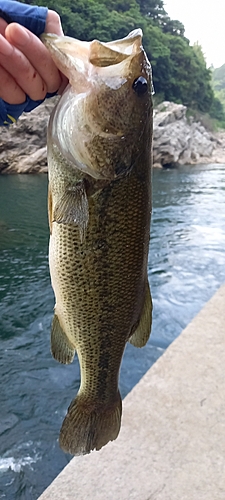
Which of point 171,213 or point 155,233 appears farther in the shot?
point 171,213

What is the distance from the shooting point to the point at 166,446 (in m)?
2.95

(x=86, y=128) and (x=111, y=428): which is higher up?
(x=86, y=128)

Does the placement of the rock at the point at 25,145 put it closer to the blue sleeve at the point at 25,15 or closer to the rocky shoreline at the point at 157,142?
the rocky shoreline at the point at 157,142

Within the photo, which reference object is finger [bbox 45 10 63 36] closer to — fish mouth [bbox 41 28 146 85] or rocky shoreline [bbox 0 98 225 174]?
fish mouth [bbox 41 28 146 85]

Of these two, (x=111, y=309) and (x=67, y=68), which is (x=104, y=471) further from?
(x=67, y=68)

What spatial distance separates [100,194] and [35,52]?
0.54m

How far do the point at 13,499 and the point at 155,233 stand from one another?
9763 mm

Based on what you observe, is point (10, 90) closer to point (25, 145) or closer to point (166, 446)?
point (166, 446)

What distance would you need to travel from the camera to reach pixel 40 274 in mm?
9352

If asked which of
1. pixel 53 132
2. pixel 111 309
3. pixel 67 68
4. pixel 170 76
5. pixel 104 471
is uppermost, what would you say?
pixel 170 76

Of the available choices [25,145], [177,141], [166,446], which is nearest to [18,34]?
[166,446]

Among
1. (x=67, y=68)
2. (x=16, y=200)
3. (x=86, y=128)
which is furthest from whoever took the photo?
(x=16, y=200)

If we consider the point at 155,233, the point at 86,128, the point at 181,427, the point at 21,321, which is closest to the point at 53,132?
the point at 86,128

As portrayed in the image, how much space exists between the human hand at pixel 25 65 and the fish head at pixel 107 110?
86 mm
